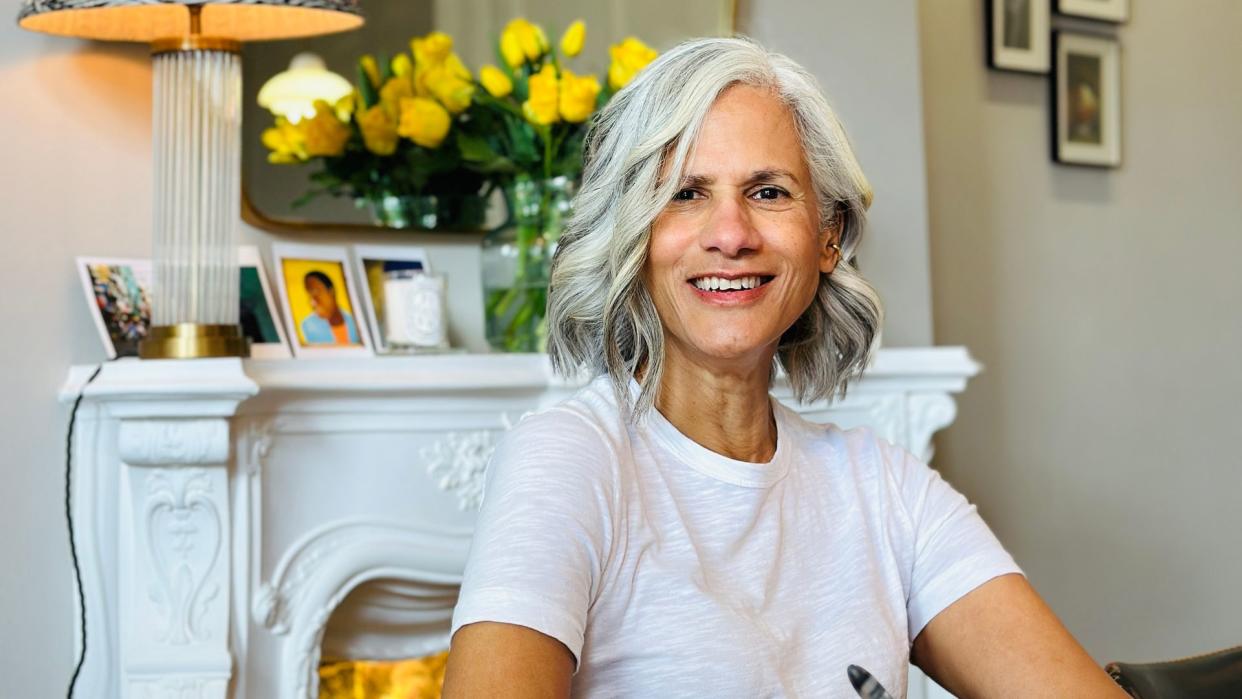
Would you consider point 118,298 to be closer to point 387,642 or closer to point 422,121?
point 422,121

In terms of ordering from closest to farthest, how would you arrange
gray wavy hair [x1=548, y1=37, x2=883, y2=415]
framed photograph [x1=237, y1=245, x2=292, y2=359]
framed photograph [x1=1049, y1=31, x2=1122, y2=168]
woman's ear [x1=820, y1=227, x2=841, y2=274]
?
gray wavy hair [x1=548, y1=37, x2=883, y2=415]
woman's ear [x1=820, y1=227, x2=841, y2=274]
framed photograph [x1=237, y1=245, x2=292, y2=359]
framed photograph [x1=1049, y1=31, x2=1122, y2=168]

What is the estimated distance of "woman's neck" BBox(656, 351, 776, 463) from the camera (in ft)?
4.58

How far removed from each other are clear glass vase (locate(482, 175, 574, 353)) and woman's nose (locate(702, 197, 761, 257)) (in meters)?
0.97

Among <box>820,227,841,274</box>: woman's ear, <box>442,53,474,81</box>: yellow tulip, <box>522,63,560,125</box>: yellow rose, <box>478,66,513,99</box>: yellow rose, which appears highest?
<box>442,53,474,81</box>: yellow tulip

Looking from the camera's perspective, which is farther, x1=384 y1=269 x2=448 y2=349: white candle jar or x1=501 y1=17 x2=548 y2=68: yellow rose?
x1=501 y1=17 x2=548 y2=68: yellow rose

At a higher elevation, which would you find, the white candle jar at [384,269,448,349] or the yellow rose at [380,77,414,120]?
the yellow rose at [380,77,414,120]

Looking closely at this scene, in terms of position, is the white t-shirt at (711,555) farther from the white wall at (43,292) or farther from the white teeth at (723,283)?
the white wall at (43,292)

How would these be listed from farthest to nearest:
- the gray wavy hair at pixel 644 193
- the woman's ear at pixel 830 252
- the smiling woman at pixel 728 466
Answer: the woman's ear at pixel 830 252 < the gray wavy hair at pixel 644 193 < the smiling woman at pixel 728 466

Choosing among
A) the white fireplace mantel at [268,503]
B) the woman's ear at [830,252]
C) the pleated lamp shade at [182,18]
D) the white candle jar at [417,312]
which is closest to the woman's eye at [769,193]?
the woman's ear at [830,252]

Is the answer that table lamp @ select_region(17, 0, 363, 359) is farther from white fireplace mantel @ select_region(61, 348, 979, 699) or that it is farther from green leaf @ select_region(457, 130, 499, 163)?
green leaf @ select_region(457, 130, 499, 163)

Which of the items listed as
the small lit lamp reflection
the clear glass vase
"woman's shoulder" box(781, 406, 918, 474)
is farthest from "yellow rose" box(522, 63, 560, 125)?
"woman's shoulder" box(781, 406, 918, 474)

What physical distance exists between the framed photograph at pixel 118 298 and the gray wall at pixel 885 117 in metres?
1.26

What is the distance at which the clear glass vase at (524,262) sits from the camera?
232 centimetres

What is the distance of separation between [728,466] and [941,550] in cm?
26
